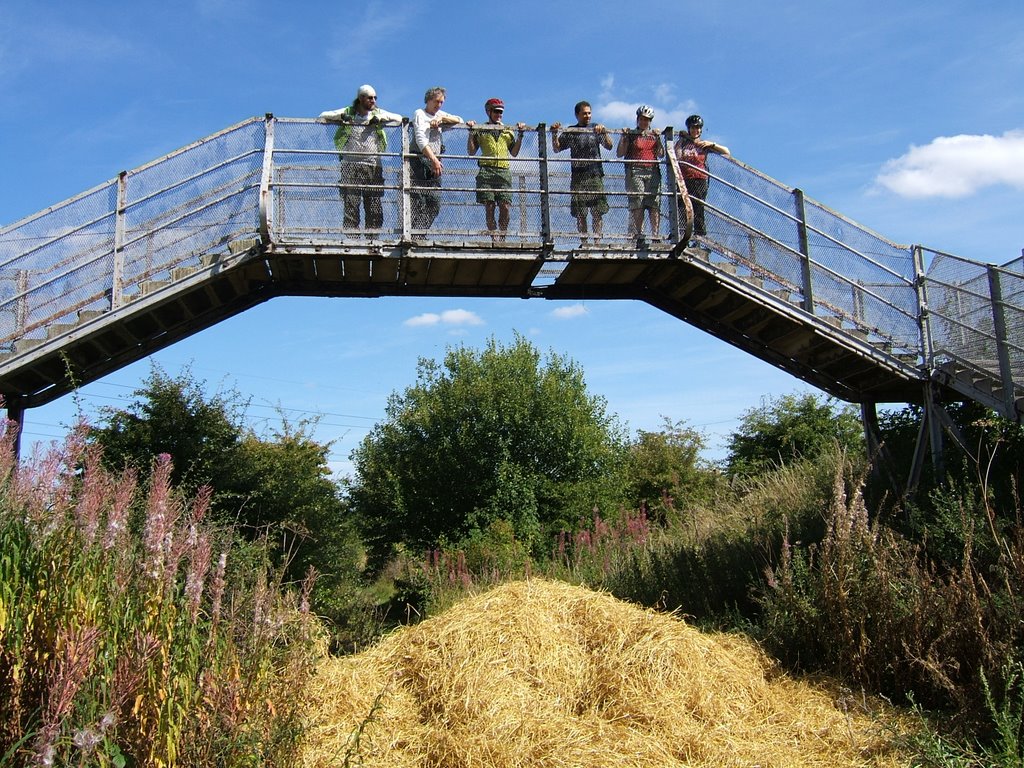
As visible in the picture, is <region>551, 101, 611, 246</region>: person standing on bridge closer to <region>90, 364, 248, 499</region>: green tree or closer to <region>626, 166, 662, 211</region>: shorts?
<region>626, 166, 662, 211</region>: shorts

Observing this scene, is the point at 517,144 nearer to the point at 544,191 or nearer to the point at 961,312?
the point at 544,191

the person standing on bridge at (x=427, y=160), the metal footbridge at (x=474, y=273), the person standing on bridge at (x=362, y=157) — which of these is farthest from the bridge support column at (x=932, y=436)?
the person standing on bridge at (x=362, y=157)

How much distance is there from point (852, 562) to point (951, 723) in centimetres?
165

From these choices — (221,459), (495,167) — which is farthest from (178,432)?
(495,167)

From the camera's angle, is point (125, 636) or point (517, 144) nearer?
point (125, 636)

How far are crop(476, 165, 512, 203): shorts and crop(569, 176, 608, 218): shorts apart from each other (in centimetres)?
78

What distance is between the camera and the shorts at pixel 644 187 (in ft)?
37.0

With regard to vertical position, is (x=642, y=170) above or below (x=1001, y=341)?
above

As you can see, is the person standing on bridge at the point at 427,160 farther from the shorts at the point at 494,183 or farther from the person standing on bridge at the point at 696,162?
the person standing on bridge at the point at 696,162

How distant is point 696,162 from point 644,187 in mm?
870

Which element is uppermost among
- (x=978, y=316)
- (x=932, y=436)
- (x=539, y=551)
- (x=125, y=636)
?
(x=978, y=316)

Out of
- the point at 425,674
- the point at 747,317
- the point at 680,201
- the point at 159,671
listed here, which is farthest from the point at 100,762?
the point at 747,317

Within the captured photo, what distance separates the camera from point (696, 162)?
11.7 meters

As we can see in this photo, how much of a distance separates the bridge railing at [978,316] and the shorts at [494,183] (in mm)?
5300
